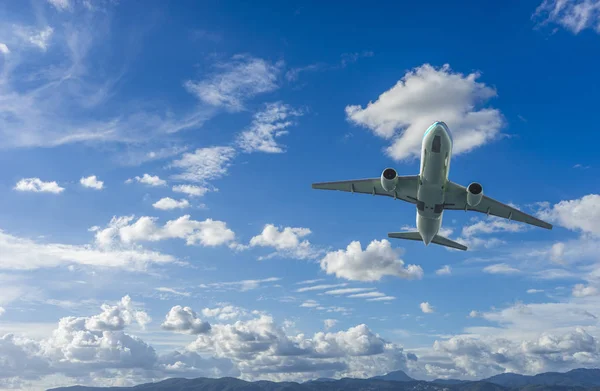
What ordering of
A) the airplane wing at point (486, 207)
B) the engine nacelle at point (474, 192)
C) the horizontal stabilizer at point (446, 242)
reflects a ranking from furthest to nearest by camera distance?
the horizontal stabilizer at point (446, 242) → the airplane wing at point (486, 207) → the engine nacelle at point (474, 192)

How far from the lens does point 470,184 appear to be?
160 ft

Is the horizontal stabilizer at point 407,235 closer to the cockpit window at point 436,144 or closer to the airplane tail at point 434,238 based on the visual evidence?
the airplane tail at point 434,238

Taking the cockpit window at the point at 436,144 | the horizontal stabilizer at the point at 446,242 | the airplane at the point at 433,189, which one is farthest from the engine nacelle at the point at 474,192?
the horizontal stabilizer at the point at 446,242

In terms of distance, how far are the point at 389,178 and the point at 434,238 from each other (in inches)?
818

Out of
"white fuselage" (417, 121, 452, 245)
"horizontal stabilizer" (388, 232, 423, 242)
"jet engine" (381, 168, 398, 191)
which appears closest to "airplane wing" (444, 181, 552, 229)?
"white fuselage" (417, 121, 452, 245)

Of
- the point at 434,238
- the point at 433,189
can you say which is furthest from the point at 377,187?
the point at 434,238

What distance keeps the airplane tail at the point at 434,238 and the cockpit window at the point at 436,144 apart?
24191 millimetres

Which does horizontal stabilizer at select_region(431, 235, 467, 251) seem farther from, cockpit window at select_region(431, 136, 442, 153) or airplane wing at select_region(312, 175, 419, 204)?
cockpit window at select_region(431, 136, 442, 153)

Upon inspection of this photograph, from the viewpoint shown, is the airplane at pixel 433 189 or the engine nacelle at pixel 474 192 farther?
the engine nacelle at pixel 474 192

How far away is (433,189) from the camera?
159 ft

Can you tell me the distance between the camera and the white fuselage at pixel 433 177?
4178cm

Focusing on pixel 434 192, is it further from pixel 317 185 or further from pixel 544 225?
pixel 544 225

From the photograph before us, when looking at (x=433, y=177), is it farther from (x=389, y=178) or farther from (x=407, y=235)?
(x=407, y=235)

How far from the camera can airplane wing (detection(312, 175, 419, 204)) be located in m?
51.2
